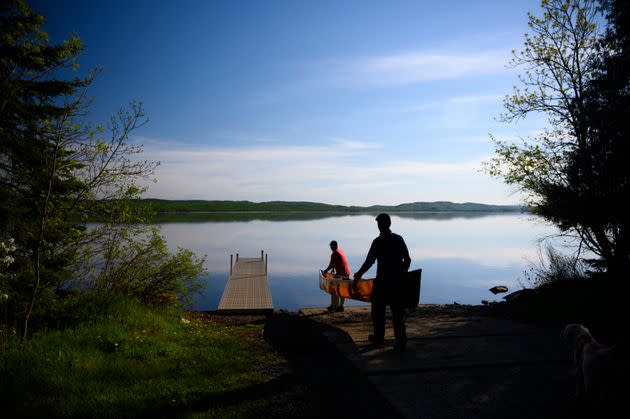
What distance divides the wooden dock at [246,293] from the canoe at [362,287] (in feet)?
9.80

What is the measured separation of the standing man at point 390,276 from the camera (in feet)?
20.1

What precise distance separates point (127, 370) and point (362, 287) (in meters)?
6.27

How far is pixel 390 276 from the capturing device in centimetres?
619

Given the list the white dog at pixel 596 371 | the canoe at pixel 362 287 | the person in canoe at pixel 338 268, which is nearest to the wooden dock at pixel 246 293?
the person in canoe at pixel 338 268

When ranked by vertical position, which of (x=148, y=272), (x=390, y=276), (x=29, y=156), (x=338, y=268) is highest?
(x=29, y=156)

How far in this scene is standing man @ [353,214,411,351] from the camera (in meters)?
6.12

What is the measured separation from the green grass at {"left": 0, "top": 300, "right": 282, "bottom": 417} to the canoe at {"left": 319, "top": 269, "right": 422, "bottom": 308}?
264 cm

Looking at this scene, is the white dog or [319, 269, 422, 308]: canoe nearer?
the white dog

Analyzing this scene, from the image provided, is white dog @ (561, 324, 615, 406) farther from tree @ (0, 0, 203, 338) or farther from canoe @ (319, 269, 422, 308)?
tree @ (0, 0, 203, 338)

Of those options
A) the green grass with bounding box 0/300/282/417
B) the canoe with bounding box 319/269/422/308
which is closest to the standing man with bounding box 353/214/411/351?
the canoe with bounding box 319/269/422/308

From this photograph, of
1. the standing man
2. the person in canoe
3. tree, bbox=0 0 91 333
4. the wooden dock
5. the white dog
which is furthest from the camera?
the wooden dock

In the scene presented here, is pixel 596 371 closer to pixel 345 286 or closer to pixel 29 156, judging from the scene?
pixel 345 286

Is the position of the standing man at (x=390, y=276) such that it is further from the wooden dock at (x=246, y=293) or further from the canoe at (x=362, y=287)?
the wooden dock at (x=246, y=293)

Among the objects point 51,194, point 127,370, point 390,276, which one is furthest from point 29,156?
point 390,276
